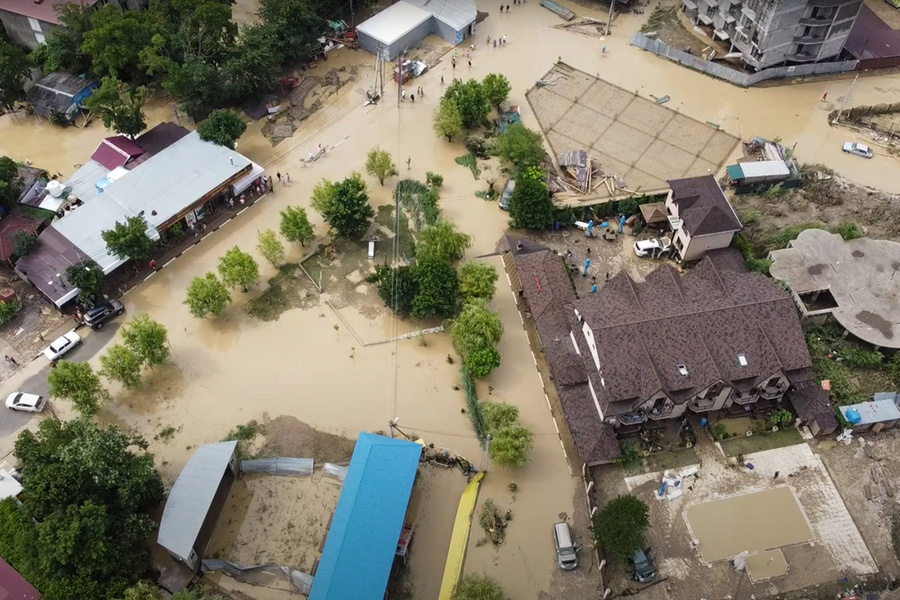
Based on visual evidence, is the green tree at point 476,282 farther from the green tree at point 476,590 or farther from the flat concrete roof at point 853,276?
the flat concrete roof at point 853,276

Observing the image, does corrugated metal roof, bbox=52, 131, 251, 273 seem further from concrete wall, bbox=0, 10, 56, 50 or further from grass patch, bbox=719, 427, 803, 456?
grass patch, bbox=719, 427, 803, 456

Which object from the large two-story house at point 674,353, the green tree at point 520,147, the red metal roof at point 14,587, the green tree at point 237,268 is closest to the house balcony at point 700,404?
the large two-story house at point 674,353

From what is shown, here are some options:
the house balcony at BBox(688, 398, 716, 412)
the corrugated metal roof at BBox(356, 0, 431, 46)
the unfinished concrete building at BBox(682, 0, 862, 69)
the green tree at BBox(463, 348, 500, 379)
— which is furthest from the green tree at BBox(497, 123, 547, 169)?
the house balcony at BBox(688, 398, 716, 412)

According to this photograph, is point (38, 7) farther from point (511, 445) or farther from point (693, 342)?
point (693, 342)

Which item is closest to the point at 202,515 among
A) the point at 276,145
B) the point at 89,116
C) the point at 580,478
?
the point at 580,478

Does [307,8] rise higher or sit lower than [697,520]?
higher

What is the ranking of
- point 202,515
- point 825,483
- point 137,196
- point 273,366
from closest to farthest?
point 202,515
point 825,483
point 273,366
point 137,196

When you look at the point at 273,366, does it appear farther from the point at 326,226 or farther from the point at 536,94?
the point at 536,94

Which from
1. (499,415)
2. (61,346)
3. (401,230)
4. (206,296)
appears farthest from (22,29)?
(499,415)
